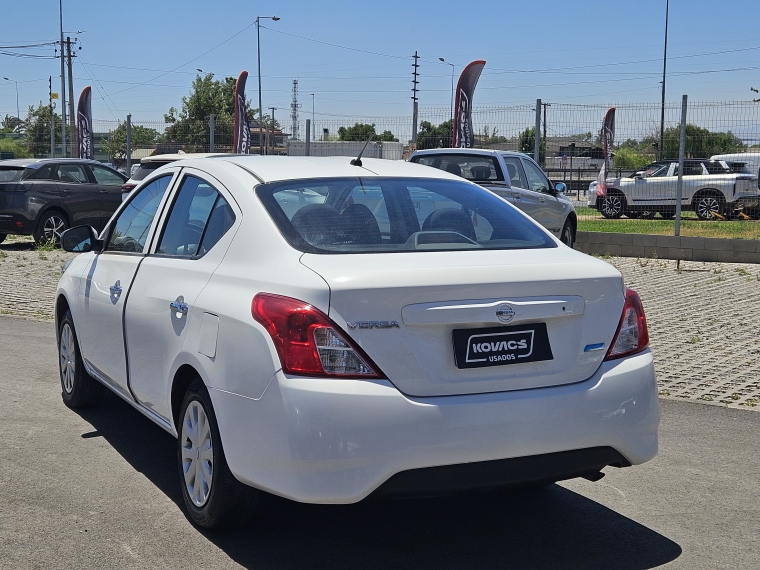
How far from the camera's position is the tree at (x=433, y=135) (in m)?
19.0

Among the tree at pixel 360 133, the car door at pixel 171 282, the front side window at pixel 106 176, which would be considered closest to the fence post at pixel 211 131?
the tree at pixel 360 133

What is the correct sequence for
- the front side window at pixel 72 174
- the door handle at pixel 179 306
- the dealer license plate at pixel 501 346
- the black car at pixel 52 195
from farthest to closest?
the front side window at pixel 72 174
the black car at pixel 52 195
the door handle at pixel 179 306
the dealer license plate at pixel 501 346

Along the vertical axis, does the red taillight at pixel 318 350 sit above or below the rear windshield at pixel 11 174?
below

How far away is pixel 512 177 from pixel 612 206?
10576mm

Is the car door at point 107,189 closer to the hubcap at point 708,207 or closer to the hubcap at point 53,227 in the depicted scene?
the hubcap at point 53,227

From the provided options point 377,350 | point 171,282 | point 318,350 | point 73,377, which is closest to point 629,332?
point 377,350

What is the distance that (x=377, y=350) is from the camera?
139 inches

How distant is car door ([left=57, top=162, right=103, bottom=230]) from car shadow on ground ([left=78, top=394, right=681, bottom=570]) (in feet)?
48.3

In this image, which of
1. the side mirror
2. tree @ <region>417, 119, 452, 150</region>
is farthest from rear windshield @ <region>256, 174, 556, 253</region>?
tree @ <region>417, 119, 452, 150</region>

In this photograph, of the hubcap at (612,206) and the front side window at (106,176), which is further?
the hubcap at (612,206)

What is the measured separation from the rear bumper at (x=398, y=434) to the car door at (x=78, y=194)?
15823 mm

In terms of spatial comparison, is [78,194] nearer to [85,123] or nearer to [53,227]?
[53,227]

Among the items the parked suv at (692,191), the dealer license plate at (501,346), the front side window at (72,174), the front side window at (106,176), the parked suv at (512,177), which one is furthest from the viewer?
the parked suv at (692,191)

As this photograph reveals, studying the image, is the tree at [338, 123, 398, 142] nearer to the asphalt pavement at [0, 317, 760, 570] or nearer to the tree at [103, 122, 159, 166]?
the tree at [103, 122, 159, 166]
